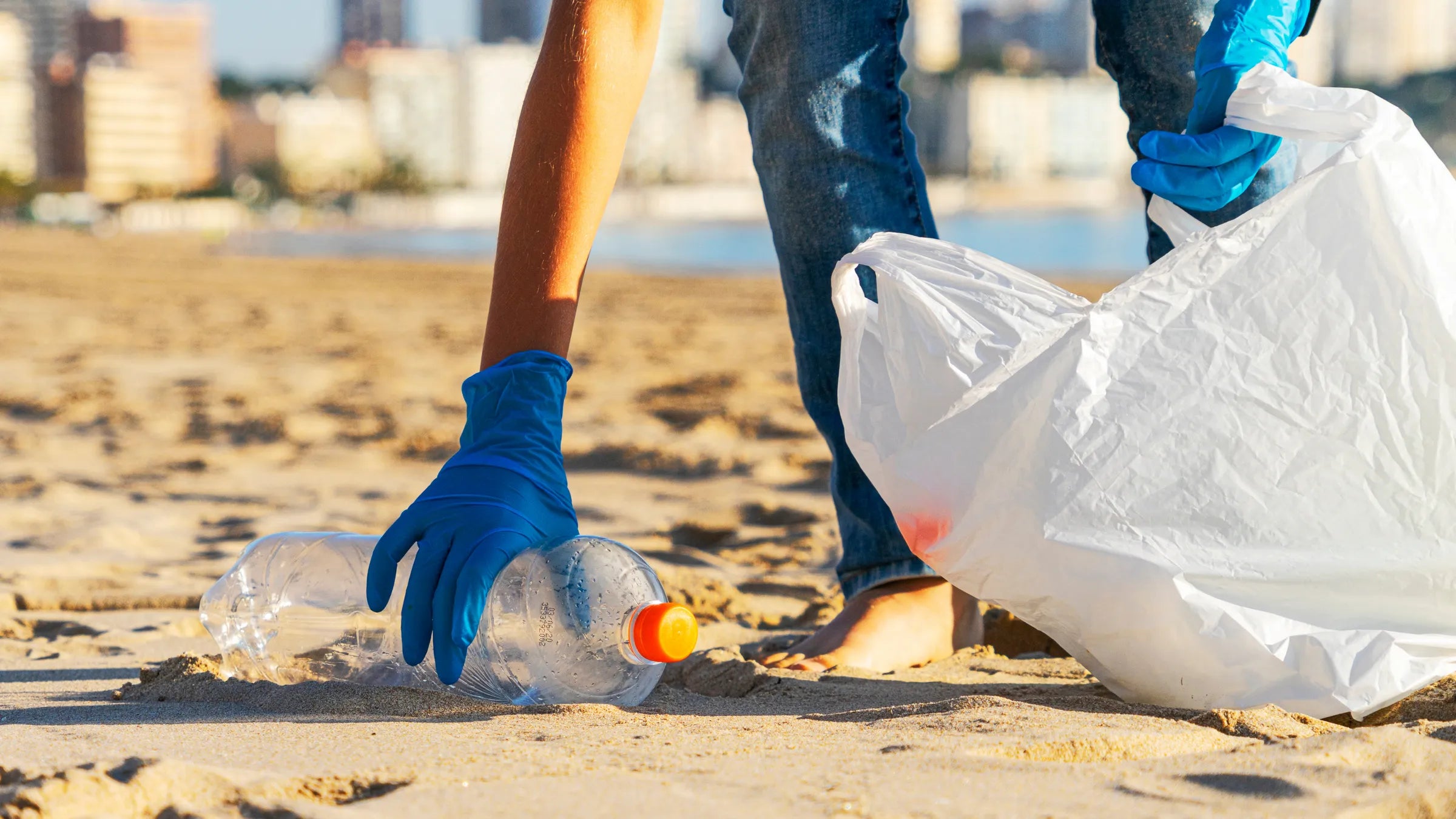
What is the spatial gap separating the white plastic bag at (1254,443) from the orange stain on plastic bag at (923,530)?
30 millimetres

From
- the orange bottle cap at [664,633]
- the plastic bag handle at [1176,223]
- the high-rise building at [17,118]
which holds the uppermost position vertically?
the high-rise building at [17,118]

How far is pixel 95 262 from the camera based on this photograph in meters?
16.5

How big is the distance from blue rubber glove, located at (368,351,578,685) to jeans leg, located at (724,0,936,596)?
1.53 ft

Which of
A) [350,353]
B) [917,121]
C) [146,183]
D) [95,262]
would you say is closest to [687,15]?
[917,121]

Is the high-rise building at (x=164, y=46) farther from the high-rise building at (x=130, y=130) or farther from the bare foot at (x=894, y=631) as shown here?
the bare foot at (x=894, y=631)

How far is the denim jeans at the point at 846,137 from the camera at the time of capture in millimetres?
1614

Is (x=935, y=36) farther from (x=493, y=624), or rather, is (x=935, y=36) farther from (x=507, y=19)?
(x=493, y=624)

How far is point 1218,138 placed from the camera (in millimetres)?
1312

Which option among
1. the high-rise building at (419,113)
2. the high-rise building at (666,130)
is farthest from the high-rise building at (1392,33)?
the high-rise building at (419,113)

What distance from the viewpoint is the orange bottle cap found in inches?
47.4

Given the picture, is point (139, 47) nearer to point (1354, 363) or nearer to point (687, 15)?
point (687, 15)

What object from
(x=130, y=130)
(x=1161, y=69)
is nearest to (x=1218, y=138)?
(x=1161, y=69)

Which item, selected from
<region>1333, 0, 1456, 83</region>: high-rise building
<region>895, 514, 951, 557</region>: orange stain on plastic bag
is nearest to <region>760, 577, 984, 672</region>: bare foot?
<region>895, 514, 951, 557</region>: orange stain on plastic bag

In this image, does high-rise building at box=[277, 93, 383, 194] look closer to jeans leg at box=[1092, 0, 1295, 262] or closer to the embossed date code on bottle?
jeans leg at box=[1092, 0, 1295, 262]
